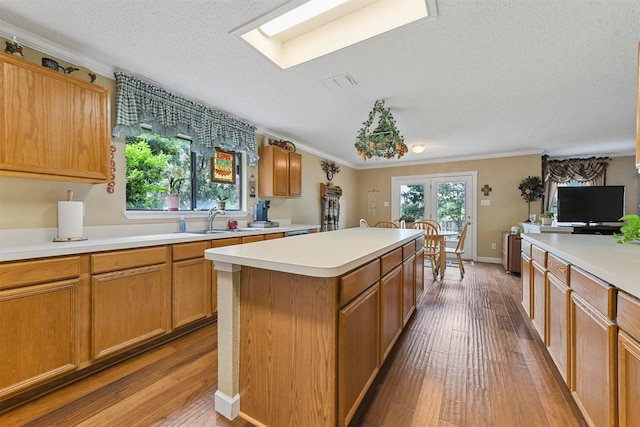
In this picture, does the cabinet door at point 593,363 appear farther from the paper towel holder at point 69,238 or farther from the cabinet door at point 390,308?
the paper towel holder at point 69,238

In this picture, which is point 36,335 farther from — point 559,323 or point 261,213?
point 559,323

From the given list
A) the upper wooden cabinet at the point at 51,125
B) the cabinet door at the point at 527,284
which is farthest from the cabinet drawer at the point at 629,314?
the upper wooden cabinet at the point at 51,125

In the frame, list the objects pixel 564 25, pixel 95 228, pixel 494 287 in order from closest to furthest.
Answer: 1. pixel 564 25
2. pixel 95 228
3. pixel 494 287

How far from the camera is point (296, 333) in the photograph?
1.21m

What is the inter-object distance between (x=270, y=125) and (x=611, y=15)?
131 inches

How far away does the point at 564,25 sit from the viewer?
1699 mm

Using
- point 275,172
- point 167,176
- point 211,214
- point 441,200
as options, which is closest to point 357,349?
point 211,214

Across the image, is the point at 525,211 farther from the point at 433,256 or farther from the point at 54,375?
the point at 54,375

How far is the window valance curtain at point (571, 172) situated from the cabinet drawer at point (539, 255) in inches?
175

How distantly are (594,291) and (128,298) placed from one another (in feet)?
8.96

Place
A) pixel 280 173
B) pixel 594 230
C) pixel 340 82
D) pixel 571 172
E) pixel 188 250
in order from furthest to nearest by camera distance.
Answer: pixel 571 172, pixel 280 173, pixel 594 230, pixel 340 82, pixel 188 250

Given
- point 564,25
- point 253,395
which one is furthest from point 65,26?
point 564,25

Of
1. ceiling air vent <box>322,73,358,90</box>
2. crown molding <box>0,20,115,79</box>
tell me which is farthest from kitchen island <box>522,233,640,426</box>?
crown molding <box>0,20,115,79</box>

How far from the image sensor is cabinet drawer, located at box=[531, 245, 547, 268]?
1.89 metres
